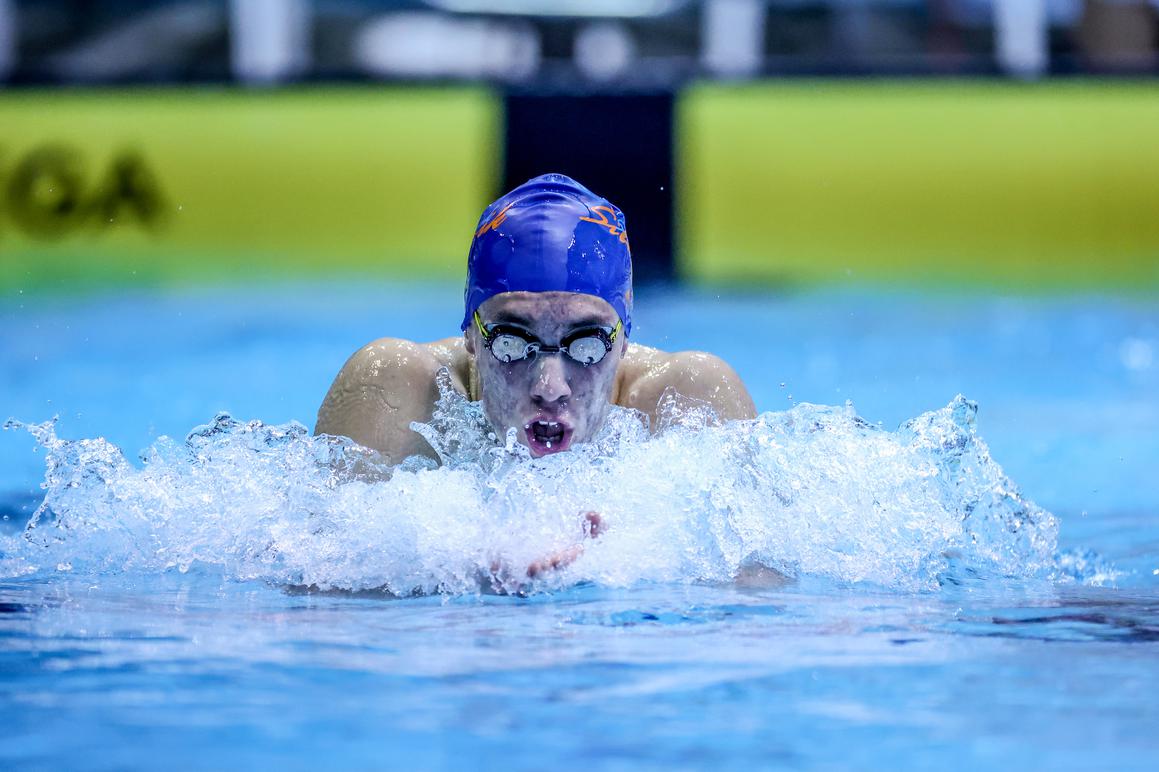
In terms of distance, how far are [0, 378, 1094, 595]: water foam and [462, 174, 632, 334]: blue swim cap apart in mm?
280

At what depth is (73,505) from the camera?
3365 millimetres

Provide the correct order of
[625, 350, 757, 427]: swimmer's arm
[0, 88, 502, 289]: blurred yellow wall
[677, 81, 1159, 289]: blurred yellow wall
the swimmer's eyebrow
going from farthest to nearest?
[677, 81, 1159, 289]: blurred yellow wall < [0, 88, 502, 289]: blurred yellow wall < [625, 350, 757, 427]: swimmer's arm < the swimmer's eyebrow

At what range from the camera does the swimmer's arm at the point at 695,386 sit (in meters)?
3.35

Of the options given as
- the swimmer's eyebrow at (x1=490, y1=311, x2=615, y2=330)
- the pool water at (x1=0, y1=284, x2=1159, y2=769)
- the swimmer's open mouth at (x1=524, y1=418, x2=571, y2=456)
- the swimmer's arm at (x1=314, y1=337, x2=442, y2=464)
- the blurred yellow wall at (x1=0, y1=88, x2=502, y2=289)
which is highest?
the blurred yellow wall at (x1=0, y1=88, x2=502, y2=289)

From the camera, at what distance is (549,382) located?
297 centimetres

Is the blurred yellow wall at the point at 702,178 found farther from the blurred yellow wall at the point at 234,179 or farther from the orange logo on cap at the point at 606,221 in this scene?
the orange logo on cap at the point at 606,221

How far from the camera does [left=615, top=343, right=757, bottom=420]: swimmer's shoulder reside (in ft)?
11.0

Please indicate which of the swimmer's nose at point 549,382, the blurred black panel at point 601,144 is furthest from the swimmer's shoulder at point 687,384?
the blurred black panel at point 601,144

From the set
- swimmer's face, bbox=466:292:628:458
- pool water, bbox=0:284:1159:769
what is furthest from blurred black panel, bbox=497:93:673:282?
swimmer's face, bbox=466:292:628:458

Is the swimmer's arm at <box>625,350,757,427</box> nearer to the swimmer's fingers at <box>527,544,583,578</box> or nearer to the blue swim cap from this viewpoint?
the blue swim cap

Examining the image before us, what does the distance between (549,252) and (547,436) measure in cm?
36

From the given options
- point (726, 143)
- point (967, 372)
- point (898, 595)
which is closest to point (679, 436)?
point (898, 595)

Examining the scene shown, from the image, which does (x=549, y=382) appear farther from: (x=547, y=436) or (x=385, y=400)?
(x=385, y=400)

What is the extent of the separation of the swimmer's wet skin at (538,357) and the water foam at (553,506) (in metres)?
0.05
